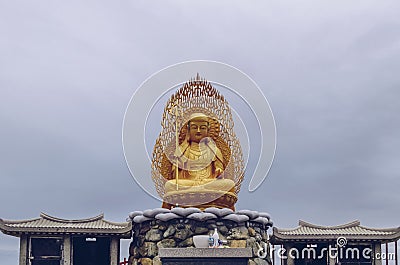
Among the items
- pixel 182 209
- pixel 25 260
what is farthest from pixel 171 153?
pixel 25 260

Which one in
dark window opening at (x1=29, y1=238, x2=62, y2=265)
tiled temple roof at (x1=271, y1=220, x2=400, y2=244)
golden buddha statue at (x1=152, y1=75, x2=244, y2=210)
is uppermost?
golden buddha statue at (x1=152, y1=75, x2=244, y2=210)

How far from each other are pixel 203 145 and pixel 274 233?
8.69 feet

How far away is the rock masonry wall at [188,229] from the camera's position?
49.0ft

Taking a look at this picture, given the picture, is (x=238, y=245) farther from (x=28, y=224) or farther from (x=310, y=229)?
(x=28, y=224)

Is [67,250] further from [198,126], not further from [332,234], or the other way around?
[332,234]

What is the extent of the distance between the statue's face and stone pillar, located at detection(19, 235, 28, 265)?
449 cm

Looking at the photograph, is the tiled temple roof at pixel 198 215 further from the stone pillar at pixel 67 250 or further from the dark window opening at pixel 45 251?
the dark window opening at pixel 45 251

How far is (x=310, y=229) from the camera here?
17.1 metres

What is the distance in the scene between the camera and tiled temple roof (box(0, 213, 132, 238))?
51.4 ft

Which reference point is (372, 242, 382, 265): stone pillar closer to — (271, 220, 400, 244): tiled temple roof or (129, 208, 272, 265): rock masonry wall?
(271, 220, 400, 244): tiled temple roof

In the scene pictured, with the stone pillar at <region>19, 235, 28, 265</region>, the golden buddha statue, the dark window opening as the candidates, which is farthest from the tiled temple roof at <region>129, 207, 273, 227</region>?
the stone pillar at <region>19, 235, 28, 265</region>

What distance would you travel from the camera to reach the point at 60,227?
51.8 ft

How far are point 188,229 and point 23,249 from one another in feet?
12.9

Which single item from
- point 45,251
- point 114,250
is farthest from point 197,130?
point 45,251
